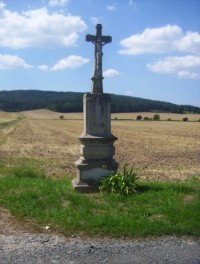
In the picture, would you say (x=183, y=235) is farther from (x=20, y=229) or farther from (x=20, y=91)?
(x=20, y=91)

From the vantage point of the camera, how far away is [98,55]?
393 inches

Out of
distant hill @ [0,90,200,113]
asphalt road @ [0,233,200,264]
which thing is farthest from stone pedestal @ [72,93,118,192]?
distant hill @ [0,90,200,113]

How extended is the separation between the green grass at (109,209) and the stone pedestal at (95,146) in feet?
1.60

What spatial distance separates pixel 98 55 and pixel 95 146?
219 centimetres

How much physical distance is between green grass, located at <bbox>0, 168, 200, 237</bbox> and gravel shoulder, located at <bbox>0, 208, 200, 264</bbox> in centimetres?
31

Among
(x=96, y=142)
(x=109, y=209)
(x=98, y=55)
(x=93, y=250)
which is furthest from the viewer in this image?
(x=98, y=55)

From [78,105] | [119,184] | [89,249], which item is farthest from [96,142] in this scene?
[78,105]

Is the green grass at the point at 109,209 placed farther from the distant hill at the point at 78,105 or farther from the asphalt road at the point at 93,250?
the distant hill at the point at 78,105

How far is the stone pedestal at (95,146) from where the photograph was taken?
31.0 ft

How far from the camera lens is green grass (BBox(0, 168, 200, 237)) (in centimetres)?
667

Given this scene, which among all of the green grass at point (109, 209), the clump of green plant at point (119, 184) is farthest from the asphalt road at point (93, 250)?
the clump of green plant at point (119, 184)

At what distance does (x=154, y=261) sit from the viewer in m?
5.37

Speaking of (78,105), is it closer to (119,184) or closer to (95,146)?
(95,146)

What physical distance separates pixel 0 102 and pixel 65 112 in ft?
118
